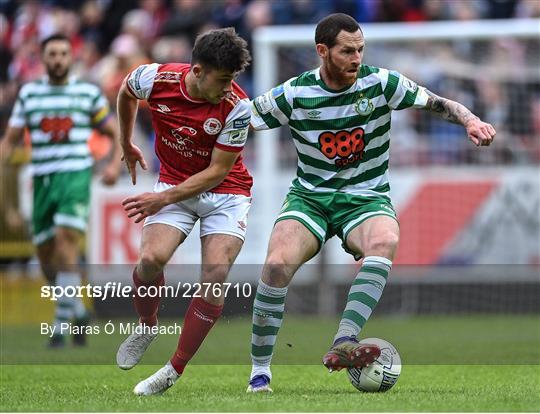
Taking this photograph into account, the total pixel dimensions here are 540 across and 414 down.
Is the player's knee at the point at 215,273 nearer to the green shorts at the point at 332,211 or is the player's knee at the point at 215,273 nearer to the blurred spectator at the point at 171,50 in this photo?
the green shorts at the point at 332,211

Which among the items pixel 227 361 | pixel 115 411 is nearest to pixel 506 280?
pixel 227 361

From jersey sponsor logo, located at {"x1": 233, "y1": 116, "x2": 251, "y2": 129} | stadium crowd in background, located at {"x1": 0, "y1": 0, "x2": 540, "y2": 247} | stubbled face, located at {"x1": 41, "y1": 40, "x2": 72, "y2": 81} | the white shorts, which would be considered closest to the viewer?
jersey sponsor logo, located at {"x1": 233, "y1": 116, "x2": 251, "y2": 129}

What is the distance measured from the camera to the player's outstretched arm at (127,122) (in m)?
8.12

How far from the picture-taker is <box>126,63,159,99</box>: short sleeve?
794 centimetres

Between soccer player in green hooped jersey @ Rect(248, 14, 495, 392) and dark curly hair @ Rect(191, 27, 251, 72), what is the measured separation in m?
0.67

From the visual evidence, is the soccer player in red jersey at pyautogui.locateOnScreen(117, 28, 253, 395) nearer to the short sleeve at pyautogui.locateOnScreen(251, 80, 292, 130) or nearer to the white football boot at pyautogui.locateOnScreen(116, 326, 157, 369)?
the white football boot at pyautogui.locateOnScreen(116, 326, 157, 369)

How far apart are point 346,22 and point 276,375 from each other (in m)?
2.61

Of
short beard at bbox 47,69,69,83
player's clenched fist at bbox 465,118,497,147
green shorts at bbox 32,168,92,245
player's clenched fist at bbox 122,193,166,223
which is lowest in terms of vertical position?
green shorts at bbox 32,168,92,245

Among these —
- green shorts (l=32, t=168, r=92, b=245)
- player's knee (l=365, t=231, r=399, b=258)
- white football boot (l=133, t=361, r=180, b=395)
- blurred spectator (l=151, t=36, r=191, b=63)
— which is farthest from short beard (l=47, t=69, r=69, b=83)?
blurred spectator (l=151, t=36, r=191, b=63)

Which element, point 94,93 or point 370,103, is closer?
point 370,103

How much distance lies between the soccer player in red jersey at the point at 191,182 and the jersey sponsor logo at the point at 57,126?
396cm

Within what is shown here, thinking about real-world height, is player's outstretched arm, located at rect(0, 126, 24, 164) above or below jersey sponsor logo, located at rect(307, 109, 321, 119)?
below

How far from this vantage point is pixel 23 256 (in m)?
16.2

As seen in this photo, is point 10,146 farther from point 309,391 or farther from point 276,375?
point 309,391
